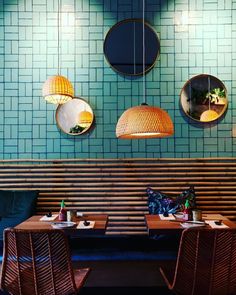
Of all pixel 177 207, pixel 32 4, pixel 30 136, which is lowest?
pixel 177 207

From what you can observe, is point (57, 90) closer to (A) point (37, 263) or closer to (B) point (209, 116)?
(B) point (209, 116)

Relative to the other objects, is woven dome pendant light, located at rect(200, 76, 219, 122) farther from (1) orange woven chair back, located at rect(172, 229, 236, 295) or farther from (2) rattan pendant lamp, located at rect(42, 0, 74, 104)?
(1) orange woven chair back, located at rect(172, 229, 236, 295)

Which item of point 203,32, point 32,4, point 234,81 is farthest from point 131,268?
point 32,4

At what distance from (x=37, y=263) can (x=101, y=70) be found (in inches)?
107

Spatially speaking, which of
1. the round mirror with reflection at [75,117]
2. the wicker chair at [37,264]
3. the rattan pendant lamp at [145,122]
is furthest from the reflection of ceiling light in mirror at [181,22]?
the wicker chair at [37,264]

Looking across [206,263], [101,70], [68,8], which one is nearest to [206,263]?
[206,263]

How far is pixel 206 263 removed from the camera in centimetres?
219

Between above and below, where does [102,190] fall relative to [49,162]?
below

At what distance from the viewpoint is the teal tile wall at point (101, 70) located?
431 cm

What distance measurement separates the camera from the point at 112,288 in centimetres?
320

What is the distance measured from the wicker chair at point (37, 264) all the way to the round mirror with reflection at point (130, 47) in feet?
8.68

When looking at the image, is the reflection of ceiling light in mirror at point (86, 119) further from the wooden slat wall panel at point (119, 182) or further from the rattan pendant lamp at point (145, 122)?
the rattan pendant lamp at point (145, 122)

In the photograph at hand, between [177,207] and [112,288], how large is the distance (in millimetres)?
1092

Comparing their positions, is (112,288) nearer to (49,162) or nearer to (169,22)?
(49,162)
